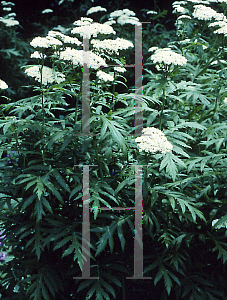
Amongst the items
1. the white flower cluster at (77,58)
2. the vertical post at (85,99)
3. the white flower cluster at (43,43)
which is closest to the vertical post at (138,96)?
the vertical post at (85,99)

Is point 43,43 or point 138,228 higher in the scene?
point 43,43

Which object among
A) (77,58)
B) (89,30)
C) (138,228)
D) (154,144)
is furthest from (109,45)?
(138,228)

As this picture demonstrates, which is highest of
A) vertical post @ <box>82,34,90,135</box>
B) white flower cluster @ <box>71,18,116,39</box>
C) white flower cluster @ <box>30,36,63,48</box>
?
white flower cluster @ <box>71,18,116,39</box>

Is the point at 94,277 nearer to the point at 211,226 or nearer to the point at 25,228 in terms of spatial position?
the point at 25,228

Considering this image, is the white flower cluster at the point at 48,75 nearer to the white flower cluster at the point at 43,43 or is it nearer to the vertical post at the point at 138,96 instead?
the white flower cluster at the point at 43,43

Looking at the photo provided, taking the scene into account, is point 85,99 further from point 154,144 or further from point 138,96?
point 154,144

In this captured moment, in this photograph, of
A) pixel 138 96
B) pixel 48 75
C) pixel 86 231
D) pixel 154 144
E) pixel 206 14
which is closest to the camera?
pixel 154 144

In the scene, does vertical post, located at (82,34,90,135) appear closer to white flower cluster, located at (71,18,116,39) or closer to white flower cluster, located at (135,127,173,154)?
white flower cluster, located at (71,18,116,39)

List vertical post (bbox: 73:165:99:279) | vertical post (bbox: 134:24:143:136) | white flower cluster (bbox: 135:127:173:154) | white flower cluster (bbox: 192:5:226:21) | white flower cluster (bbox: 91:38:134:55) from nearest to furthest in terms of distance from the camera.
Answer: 1. white flower cluster (bbox: 135:127:173:154)
2. vertical post (bbox: 73:165:99:279)
3. white flower cluster (bbox: 91:38:134:55)
4. vertical post (bbox: 134:24:143:136)
5. white flower cluster (bbox: 192:5:226:21)

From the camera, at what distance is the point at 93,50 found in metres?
2.60

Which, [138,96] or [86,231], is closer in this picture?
[86,231]

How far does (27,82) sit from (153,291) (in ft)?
16.2

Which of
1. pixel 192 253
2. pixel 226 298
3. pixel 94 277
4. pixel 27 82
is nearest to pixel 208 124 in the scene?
pixel 192 253

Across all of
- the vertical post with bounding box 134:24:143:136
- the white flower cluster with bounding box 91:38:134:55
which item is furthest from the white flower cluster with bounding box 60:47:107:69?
the vertical post with bounding box 134:24:143:136
